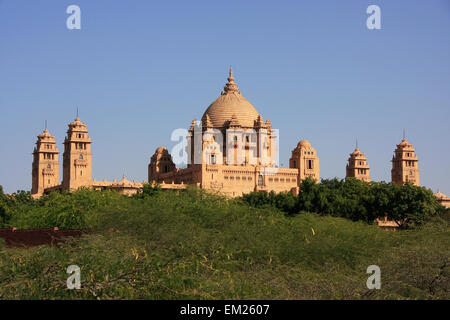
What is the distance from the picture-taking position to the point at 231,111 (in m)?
106

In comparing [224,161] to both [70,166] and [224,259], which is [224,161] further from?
Answer: [224,259]

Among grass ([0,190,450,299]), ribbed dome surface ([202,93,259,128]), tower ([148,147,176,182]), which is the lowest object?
grass ([0,190,450,299])

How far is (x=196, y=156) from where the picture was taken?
327 ft

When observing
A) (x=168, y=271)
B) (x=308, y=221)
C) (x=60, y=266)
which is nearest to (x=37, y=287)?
(x=60, y=266)

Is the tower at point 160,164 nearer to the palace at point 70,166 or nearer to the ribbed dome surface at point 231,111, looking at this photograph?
the ribbed dome surface at point 231,111

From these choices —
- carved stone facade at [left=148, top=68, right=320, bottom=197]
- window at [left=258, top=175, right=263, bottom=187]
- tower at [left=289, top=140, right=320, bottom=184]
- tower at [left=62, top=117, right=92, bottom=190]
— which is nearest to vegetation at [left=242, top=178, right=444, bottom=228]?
carved stone facade at [left=148, top=68, right=320, bottom=197]

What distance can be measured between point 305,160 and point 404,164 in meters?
16.9

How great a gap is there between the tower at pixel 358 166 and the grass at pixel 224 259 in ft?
245

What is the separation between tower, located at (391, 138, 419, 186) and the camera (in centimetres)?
11008

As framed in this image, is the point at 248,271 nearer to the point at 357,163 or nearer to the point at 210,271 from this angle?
the point at 210,271

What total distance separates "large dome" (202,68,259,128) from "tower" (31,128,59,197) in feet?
68.1

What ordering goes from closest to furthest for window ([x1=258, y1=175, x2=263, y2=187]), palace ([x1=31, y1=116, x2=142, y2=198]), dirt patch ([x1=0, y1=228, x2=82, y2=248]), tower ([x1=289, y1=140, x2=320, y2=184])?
dirt patch ([x1=0, y1=228, x2=82, y2=248]) → palace ([x1=31, y1=116, x2=142, y2=198]) → window ([x1=258, y1=175, x2=263, y2=187]) → tower ([x1=289, y1=140, x2=320, y2=184])

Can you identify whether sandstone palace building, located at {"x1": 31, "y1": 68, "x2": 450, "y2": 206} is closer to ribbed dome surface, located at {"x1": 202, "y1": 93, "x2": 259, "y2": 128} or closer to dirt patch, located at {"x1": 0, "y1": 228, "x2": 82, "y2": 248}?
ribbed dome surface, located at {"x1": 202, "y1": 93, "x2": 259, "y2": 128}

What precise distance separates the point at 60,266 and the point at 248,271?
6.55m
